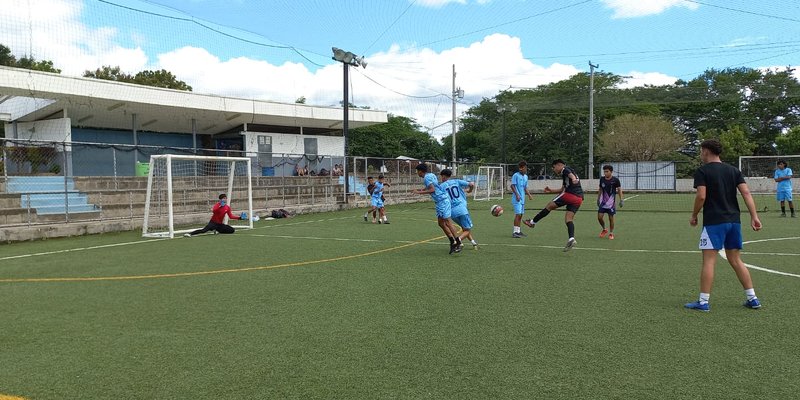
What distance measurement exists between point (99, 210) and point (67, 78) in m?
11.4

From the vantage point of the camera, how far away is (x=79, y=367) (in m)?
4.22

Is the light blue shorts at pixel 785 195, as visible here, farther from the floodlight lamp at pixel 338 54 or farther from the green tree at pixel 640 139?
the green tree at pixel 640 139

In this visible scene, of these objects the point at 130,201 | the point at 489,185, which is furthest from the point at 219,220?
the point at 489,185

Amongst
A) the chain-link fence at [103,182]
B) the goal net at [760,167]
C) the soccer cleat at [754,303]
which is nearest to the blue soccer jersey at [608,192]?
the soccer cleat at [754,303]

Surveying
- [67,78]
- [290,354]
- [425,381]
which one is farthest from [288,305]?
[67,78]

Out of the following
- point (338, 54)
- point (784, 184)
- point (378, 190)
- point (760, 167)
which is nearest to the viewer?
point (378, 190)

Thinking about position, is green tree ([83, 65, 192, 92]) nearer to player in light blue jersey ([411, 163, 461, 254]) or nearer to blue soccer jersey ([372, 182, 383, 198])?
blue soccer jersey ([372, 182, 383, 198])

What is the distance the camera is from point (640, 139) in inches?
1886

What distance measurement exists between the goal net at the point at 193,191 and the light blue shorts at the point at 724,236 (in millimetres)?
13629

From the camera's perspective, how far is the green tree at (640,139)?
157 feet

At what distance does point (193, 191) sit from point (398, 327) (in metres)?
16.7

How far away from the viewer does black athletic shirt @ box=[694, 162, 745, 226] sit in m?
5.70

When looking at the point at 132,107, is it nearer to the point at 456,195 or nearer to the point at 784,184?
the point at 456,195

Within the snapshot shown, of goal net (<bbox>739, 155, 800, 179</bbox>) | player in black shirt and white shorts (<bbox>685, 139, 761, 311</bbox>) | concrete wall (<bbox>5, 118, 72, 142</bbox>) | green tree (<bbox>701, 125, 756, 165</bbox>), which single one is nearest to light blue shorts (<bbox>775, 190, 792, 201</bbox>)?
player in black shirt and white shorts (<bbox>685, 139, 761, 311</bbox>)
